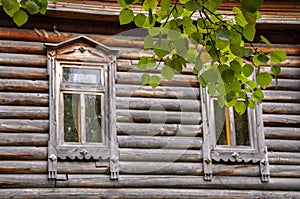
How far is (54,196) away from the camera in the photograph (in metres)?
9.16

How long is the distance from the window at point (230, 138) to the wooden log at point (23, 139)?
7.26 ft

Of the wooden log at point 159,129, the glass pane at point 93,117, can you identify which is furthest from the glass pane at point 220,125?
the glass pane at point 93,117

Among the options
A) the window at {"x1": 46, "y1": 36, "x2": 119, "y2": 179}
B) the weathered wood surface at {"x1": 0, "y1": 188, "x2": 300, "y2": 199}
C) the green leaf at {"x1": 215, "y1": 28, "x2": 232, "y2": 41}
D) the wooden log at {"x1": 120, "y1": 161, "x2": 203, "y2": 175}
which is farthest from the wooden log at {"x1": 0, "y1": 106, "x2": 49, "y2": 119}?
the green leaf at {"x1": 215, "y1": 28, "x2": 232, "y2": 41}

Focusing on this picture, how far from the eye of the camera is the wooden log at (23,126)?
30.4 ft

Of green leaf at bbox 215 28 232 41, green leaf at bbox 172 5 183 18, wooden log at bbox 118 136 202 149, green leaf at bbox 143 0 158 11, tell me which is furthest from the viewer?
wooden log at bbox 118 136 202 149

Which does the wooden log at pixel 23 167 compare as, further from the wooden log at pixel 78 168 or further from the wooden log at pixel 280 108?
the wooden log at pixel 280 108

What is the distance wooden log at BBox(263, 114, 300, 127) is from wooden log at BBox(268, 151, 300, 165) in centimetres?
43

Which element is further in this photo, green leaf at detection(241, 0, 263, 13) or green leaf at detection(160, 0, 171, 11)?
green leaf at detection(160, 0, 171, 11)

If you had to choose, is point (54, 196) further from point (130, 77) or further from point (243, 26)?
point (243, 26)

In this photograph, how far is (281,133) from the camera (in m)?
10.3

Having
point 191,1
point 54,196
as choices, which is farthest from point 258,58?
point 54,196

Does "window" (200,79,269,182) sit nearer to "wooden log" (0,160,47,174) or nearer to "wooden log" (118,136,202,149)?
"wooden log" (118,136,202,149)

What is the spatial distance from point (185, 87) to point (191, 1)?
5779mm

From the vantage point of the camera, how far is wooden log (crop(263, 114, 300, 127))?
1029 cm
